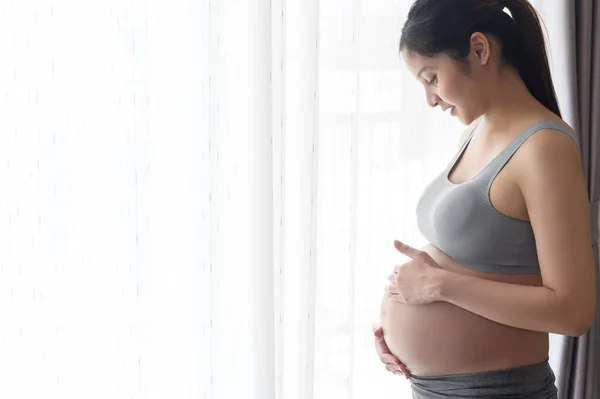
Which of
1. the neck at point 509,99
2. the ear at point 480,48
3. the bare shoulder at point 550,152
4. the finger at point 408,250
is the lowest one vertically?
the finger at point 408,250

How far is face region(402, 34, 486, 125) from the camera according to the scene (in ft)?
4.00

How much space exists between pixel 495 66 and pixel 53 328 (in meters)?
0.96

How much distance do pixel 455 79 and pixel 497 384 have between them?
530 mm

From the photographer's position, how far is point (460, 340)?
124cm

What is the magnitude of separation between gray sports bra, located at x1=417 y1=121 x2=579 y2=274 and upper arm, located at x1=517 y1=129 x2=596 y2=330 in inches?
2.1

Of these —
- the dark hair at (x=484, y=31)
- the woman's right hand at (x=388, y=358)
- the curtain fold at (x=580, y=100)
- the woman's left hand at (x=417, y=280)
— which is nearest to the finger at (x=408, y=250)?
the woman's left hand at (x=417, y=280)

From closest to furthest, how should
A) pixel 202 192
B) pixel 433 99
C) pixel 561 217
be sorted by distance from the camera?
1. pixel 561 217
2. pixel 433 99
3. pixel 202 192

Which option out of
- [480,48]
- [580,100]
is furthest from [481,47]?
[580,100]

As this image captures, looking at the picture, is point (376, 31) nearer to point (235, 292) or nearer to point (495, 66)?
point (495, 66)

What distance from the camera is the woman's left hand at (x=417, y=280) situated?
1.22 meters

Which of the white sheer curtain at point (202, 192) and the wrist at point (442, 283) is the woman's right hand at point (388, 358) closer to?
the wrist at point (442, 283)

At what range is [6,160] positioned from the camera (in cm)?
130

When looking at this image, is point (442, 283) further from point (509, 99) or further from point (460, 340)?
point (509, 99)

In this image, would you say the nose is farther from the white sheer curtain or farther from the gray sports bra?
the white sheer curtain
